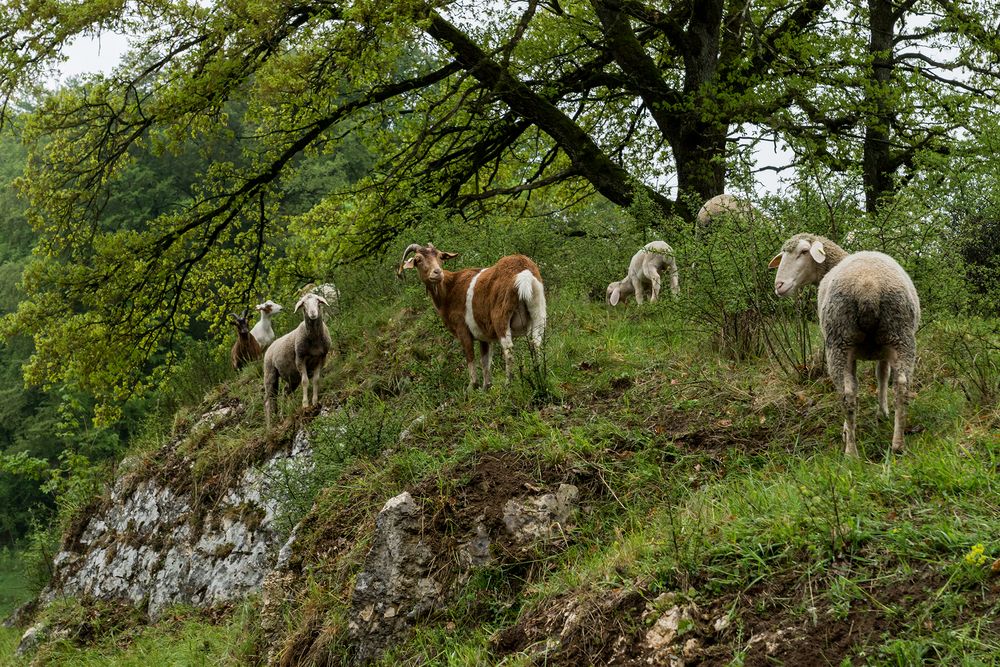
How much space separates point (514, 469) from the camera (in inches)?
271

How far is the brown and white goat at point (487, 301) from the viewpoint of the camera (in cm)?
877

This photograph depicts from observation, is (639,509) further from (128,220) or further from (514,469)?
(128,220)

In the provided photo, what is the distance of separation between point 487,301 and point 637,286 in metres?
4.28

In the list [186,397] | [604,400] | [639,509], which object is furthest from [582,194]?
[639,509]

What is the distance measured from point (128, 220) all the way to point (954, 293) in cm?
3442

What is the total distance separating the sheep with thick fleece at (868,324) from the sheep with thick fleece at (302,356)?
20.5ft

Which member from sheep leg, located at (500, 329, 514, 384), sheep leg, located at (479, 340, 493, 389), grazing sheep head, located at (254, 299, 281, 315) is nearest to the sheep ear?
sheep leg, located at (500, 329, 514, 384)

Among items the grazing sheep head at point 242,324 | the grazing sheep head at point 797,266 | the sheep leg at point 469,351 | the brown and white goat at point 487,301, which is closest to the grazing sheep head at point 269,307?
the grazing sheep head at point 242,324

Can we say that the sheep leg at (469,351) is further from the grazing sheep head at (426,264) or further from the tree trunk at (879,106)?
the tree trunk at (879,106)

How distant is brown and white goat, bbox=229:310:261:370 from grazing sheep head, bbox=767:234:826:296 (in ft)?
32.8

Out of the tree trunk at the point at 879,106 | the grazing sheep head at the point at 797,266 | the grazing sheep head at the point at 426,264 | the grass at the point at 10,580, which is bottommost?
the grass at the point at 10,580

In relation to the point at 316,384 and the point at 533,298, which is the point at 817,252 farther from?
the point at 316,384

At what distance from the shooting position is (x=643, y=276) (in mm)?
13195

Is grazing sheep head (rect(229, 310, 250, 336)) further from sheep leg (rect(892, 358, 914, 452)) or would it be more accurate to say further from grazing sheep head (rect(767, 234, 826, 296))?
sheep leg (rect(892, 358, 914, 452))
